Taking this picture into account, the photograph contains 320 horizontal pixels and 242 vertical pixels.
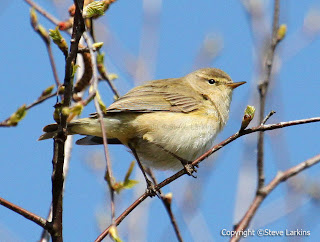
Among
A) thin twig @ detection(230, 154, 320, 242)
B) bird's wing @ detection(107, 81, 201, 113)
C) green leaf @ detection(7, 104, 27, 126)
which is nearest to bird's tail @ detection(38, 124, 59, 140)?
bird's wing @ detection(107, 81, 201, 113)

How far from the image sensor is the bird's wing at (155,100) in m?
3.66

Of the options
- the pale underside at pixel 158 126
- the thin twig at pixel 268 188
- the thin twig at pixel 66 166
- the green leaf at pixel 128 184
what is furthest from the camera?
the pale underside at pixel 158 126

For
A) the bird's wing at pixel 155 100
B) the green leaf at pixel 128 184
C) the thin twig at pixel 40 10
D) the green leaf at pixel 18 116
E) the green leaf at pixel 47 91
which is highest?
the thin twig at pixel 40 10

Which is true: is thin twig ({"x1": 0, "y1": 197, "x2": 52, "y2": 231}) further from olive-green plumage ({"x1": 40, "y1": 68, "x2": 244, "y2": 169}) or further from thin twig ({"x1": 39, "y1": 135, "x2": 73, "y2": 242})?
olive-green plumage ({"x1": 40, "y1": 68, "x2": 244, "y2": 169})

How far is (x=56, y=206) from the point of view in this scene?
2.26 m

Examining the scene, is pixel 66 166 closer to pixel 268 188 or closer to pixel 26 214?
pixel 26 214

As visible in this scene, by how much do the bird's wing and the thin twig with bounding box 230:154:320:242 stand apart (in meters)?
1.33

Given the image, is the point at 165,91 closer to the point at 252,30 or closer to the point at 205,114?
the point at 205,114

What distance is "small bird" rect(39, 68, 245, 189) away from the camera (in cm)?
366

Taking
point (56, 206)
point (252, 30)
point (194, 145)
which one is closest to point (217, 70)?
point (252, 30)

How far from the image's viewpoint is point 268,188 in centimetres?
277

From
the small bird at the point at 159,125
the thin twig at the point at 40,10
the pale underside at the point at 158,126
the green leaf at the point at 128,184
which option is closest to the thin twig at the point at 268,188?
the green leaf at the point at 128,184

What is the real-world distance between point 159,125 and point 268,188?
4.09 feet

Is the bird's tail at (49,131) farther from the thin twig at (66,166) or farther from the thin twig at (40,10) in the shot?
the thin twig at (40,10)
